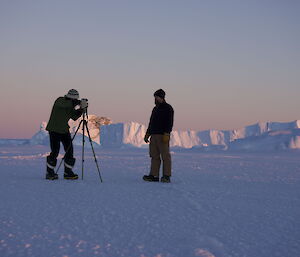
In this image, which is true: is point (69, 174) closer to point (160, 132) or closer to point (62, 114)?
point (62, 114)

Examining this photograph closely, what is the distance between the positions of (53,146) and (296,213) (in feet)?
13.9

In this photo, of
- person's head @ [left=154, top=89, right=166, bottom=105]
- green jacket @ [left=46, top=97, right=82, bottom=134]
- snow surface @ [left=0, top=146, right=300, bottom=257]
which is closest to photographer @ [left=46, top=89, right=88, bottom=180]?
green jacket @ [left=46, top=97, right=82, bottom=134]

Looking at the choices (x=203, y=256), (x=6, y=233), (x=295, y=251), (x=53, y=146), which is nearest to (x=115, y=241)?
(x=203, y=256)

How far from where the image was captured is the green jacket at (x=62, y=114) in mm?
6469

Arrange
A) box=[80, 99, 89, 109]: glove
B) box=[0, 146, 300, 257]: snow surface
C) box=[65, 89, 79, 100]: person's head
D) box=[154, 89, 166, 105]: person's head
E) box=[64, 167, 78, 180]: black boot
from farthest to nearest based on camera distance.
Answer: box=[154, 89, 166, 105]: person's head → box=[65, 89, 79, 100]: person's head → box=[64, 167, 78, 180]: black boot → box=[80, 99, 89, 109]: glove → box=[0, 146, 300, 257]: snow surface

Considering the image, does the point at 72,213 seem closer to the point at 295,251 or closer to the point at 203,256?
the point at 203,256

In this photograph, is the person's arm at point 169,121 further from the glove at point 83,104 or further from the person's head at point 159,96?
the glove at point 83,104

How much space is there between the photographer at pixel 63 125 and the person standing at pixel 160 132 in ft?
4.22

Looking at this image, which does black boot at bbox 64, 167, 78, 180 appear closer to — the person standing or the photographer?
the photographer

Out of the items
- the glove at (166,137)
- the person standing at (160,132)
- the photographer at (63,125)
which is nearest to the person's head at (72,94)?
the photographer at (63,125)

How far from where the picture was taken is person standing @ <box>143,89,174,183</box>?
653cm

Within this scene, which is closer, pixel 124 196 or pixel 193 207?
pixel 193 207

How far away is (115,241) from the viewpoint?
2592mm

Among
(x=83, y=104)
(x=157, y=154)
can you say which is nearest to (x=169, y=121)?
(x=157, y=154)
